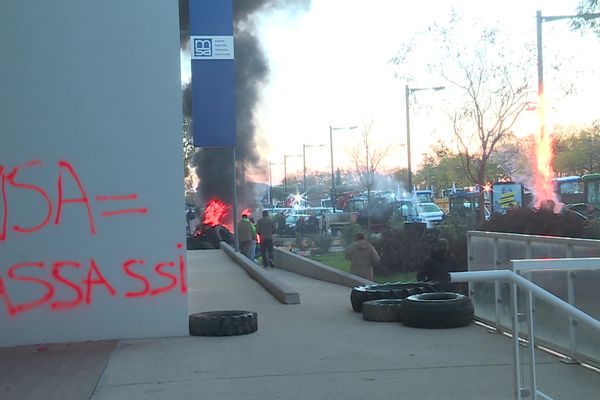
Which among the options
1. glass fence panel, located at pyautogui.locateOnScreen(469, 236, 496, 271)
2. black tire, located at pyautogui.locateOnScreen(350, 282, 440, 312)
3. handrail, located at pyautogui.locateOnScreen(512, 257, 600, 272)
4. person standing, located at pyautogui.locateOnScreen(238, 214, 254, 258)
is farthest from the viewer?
person standing, located at pyautogui.locateOnScreen(238, 214, 254, 258)

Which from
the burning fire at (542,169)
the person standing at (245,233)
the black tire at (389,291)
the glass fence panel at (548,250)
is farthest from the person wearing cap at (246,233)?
the glass fence panel at (548,250)

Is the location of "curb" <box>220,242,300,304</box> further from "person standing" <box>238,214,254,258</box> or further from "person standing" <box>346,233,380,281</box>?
"person standing" <box>238,214,254,258</box>

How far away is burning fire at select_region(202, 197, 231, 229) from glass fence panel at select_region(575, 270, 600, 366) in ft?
85.1

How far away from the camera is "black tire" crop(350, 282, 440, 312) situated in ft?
29.8

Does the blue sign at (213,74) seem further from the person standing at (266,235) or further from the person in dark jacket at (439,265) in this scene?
the person standing at (266,235)

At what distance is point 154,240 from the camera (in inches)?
293

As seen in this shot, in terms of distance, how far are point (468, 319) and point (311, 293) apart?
5160 millimetres

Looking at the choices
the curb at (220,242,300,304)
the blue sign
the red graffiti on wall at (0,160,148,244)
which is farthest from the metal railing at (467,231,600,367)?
the blue sign

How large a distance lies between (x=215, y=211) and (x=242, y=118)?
4.67 m

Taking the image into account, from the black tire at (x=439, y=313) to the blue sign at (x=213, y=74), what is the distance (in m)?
4.59

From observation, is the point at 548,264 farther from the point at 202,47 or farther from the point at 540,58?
the point at 540,58

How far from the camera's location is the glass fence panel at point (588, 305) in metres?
5.61

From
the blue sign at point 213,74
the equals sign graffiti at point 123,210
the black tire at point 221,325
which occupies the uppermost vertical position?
the blue sign at point 213,74

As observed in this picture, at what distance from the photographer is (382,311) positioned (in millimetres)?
8438
